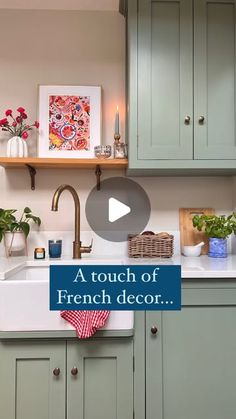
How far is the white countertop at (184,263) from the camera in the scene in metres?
1.32

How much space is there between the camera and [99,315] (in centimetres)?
120

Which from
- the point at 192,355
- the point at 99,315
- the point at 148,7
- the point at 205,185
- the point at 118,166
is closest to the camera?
the point at 99,315

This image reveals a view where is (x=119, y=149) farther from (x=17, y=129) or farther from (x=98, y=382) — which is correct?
(x=98, y=382)

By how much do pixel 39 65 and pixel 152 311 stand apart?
153 cm

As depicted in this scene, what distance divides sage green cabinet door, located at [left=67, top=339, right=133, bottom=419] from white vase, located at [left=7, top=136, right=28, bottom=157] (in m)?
1.02

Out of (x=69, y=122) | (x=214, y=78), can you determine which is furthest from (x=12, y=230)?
(x=214, y=78)

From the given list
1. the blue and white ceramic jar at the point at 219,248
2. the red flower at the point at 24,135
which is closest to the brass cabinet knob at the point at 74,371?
the blue and white ceramic jar at the point at 219,248

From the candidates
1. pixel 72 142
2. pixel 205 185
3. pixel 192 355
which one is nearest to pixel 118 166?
pixel 72 142

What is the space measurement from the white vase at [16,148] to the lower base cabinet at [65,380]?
96 cm

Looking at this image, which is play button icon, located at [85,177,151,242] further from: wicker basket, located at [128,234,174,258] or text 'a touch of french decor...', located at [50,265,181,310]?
text 'a touch of french decor...', located at [50,265,181,310]

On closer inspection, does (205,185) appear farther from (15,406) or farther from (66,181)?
(15,406)

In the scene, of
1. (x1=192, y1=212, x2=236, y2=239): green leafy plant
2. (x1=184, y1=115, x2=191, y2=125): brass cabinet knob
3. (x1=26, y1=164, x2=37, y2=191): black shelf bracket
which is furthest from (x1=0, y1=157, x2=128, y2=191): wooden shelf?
(x1=192, y1=212, x2=236, y2=239): green leafy plant

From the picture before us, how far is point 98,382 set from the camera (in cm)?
125

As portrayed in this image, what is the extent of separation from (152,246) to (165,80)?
2.83 ft
